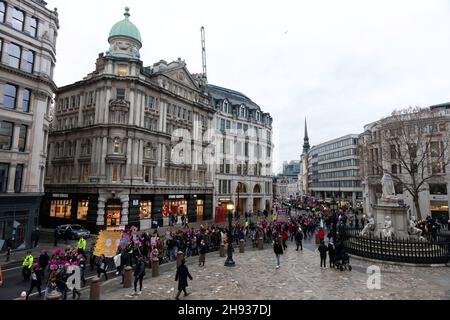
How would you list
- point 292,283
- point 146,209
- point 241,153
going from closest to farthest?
point 292,283
point 146,209
point 241,153

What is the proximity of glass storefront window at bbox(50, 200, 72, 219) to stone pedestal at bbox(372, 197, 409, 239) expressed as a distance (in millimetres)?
33987

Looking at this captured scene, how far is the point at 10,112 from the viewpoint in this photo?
22844 mm

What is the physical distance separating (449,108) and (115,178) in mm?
55073

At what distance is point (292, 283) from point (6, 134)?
2458 cm

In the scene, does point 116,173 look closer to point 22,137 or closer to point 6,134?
point 22,137

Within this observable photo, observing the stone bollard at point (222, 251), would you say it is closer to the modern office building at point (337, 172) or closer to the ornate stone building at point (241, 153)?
the ornate stone building at point (241, 153)

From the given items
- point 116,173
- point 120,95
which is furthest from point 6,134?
point 120,95

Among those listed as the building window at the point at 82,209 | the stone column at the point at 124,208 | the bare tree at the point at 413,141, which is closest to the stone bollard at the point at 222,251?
the stone column at the point at 124,208

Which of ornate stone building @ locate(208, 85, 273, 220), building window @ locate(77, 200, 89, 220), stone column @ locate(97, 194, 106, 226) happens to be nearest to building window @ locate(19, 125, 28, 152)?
stone column @ locate(97, 194, 106, 226)

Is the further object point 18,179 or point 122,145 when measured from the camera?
point 122,145

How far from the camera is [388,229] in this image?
19.1 m

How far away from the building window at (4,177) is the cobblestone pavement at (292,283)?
14764mm
